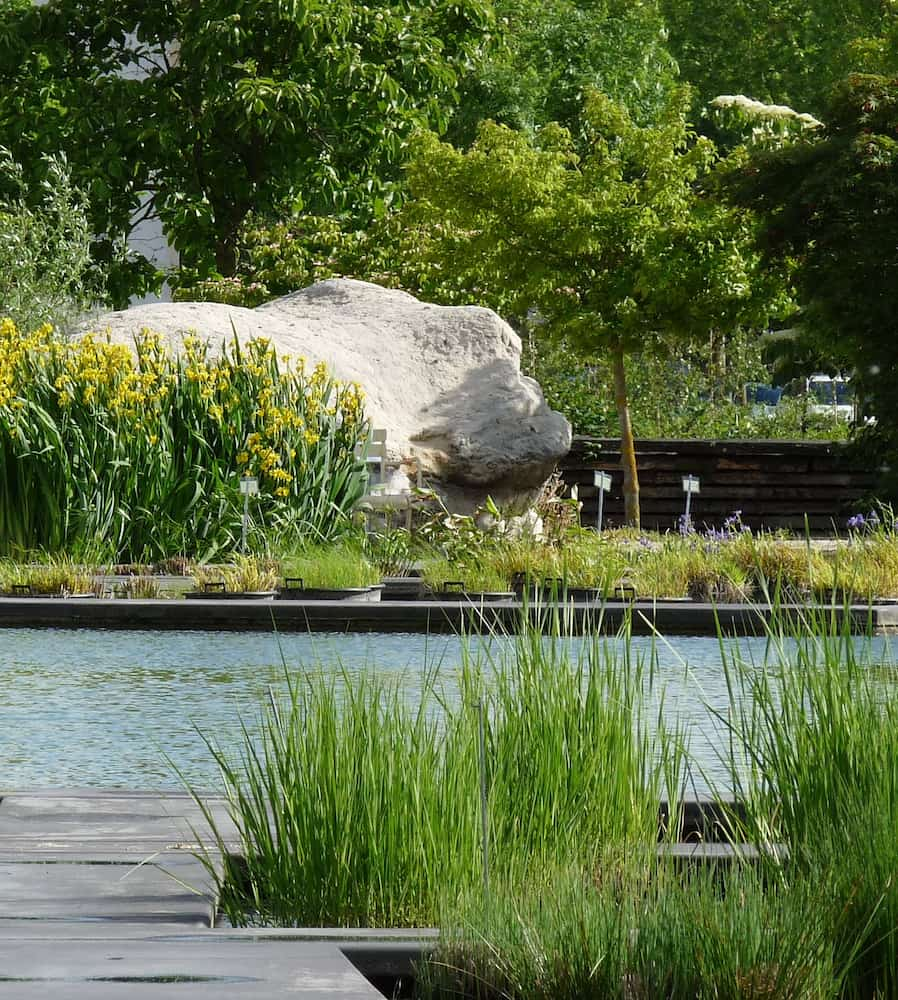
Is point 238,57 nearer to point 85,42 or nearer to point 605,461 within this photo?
point 85,42

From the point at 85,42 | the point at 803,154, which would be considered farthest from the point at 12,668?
the point at 85,42

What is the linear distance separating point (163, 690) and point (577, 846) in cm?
451

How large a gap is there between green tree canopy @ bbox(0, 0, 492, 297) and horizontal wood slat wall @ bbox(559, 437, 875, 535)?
599cm

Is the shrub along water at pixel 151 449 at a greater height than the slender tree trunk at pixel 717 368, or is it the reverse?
the slender tree trunk at pixel 717 368

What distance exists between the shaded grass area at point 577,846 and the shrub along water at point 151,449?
8.40 meters

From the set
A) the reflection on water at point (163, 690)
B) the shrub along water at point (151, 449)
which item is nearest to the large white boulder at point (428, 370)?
the shrub along water at point (151, 449)

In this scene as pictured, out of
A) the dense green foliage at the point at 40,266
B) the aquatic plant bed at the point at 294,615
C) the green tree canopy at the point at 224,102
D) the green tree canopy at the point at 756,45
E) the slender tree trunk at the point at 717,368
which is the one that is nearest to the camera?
the aquatic plant bed at the point at 294,615

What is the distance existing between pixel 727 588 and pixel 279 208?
14669 mm

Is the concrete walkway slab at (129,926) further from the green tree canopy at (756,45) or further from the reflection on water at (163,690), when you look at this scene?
Result: the green tree canopy at (756,45)

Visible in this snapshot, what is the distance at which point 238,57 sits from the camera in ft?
73.5

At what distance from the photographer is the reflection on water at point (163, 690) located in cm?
616

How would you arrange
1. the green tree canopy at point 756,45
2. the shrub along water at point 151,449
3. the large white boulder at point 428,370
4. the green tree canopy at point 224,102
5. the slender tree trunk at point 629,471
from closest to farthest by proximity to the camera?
1. the shrub along water at point 151,449
2. the large white boulder at point 428,370
3. the slender tree trunk at point 629,471
4. the green tree canopy at point 224,102
5. the green tree canopy at point 756,45

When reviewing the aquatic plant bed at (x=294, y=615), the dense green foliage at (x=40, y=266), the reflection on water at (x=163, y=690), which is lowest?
the reflection on water at (x=163, y=690)

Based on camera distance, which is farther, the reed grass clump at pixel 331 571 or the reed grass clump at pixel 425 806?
the reed grass clump at pixel 331 571
